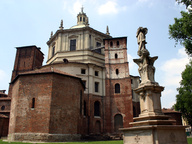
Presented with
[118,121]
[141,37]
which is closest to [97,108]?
[118,121]

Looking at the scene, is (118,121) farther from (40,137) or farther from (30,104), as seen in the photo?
(30,104)

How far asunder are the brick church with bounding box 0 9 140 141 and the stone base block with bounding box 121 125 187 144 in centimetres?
1228

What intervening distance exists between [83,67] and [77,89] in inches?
358

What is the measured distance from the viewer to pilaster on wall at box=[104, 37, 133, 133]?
90.8 ft

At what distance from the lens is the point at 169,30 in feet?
50.8

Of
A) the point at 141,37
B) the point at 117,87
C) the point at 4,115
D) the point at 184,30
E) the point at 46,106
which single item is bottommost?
the point at 4,115

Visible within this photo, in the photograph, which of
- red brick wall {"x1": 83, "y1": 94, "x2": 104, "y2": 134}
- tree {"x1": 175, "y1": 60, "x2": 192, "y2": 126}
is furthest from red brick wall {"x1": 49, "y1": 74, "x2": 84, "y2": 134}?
tree {"x1": 175, "y1": 60, "x2": 192, "y2": 126}

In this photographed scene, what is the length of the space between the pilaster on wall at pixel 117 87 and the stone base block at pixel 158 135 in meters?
20.5

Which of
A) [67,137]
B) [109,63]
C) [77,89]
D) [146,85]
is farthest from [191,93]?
[146,85]

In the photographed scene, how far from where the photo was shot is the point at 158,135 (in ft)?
21.2

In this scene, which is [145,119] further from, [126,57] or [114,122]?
[126,57]

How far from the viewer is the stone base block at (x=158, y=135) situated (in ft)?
21.3

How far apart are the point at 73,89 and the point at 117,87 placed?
11271 mm

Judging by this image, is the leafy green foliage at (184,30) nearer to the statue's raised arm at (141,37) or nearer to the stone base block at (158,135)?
the statue's raised arm at (141,37)
